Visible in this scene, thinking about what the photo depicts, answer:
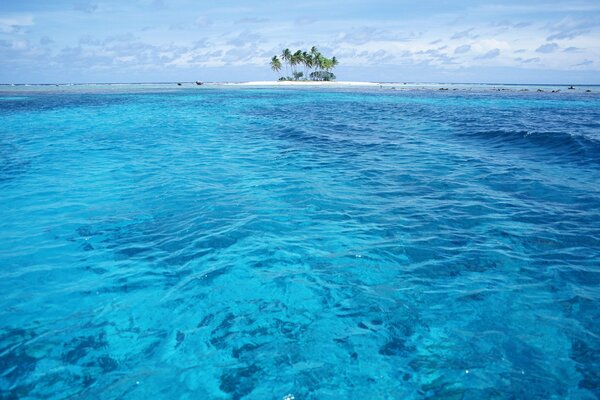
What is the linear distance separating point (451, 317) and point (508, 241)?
3.26 metres

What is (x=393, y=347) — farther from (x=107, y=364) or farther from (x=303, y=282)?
(x=107, y=364)

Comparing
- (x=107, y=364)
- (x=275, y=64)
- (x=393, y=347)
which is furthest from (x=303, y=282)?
(x=275, y=64)

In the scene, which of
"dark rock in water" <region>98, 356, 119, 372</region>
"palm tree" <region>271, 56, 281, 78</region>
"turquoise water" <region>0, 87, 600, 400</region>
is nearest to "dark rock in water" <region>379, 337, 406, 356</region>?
"turquoise water" <region>0, 87, 600, 400</region>

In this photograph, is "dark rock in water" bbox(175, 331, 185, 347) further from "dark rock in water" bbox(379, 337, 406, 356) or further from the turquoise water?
"dark rock in water" bbox(379, 337, 406, 356)

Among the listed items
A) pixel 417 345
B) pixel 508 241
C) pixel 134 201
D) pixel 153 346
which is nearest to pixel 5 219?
pixel 134 201

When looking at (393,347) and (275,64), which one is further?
(275,64)

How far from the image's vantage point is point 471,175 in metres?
12.4

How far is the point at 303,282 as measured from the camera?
20.4ft

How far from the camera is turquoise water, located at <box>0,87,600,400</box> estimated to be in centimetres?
432

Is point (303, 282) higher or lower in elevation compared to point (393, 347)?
higher

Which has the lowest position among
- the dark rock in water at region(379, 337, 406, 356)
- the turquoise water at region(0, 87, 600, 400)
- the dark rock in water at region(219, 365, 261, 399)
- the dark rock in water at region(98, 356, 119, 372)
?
the dark rock in water at region(219, 365, 261, 399)

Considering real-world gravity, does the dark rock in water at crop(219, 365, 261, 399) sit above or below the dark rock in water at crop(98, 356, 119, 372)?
below

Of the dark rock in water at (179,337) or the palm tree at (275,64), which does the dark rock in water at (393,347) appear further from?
the palm tree at (275,64)

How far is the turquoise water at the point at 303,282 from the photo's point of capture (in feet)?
14.2
